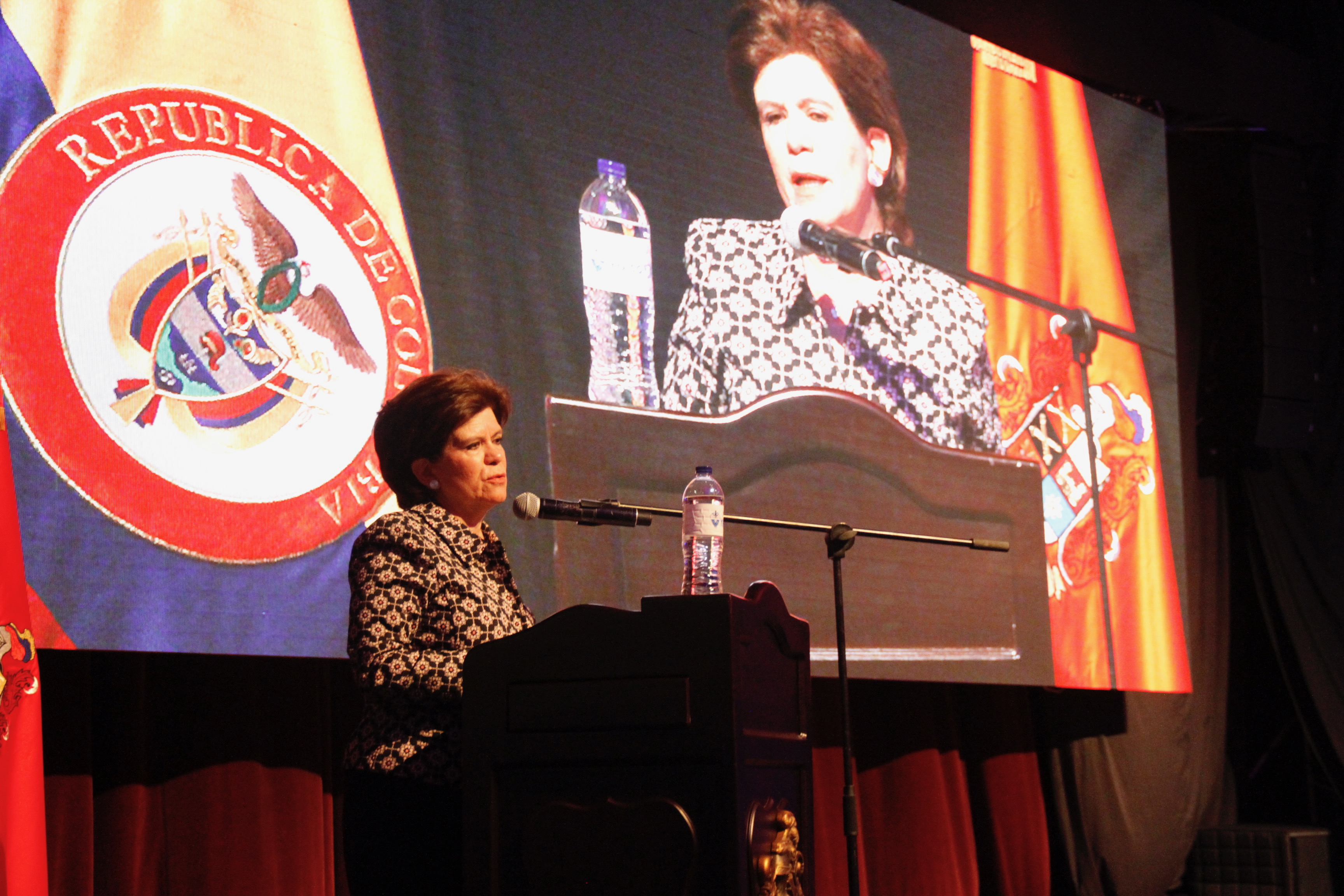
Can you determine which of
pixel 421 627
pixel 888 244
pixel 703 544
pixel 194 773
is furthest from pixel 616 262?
pixel 421 627

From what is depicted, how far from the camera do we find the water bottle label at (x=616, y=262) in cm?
326

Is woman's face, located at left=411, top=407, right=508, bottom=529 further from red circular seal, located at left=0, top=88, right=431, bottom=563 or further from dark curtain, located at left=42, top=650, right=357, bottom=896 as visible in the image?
dark curtain, located at left=42, top=650, right=357, bottom=896

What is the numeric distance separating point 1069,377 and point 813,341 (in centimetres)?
122

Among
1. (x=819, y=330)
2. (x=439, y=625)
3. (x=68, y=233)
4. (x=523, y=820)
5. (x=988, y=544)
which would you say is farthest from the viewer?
(x=819, y=330)

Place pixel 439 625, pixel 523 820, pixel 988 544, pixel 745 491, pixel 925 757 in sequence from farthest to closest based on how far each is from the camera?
pixel 925 757 → pixel 745 491 → pixel 988 544 → pixel 439 625 → pixel 523 820

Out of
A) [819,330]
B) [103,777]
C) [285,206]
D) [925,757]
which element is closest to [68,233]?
[285,206]

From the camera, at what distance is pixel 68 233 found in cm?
242

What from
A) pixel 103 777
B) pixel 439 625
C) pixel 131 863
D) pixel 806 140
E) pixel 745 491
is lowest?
pixel 131 863

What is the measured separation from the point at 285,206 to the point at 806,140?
1681 millimetres

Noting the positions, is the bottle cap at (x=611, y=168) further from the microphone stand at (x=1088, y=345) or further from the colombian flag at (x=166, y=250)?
the microphone stand at (x=1088, y=345)

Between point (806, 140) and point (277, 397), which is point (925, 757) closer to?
point (806, 140)

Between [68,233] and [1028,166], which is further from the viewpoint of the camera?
[1028,166]

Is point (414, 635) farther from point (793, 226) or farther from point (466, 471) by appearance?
point (793, 226)

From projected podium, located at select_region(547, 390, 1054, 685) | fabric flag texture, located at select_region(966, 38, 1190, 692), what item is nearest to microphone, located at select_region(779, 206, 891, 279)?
projected podium, located at select_region(547, 390, 1054, 685)
